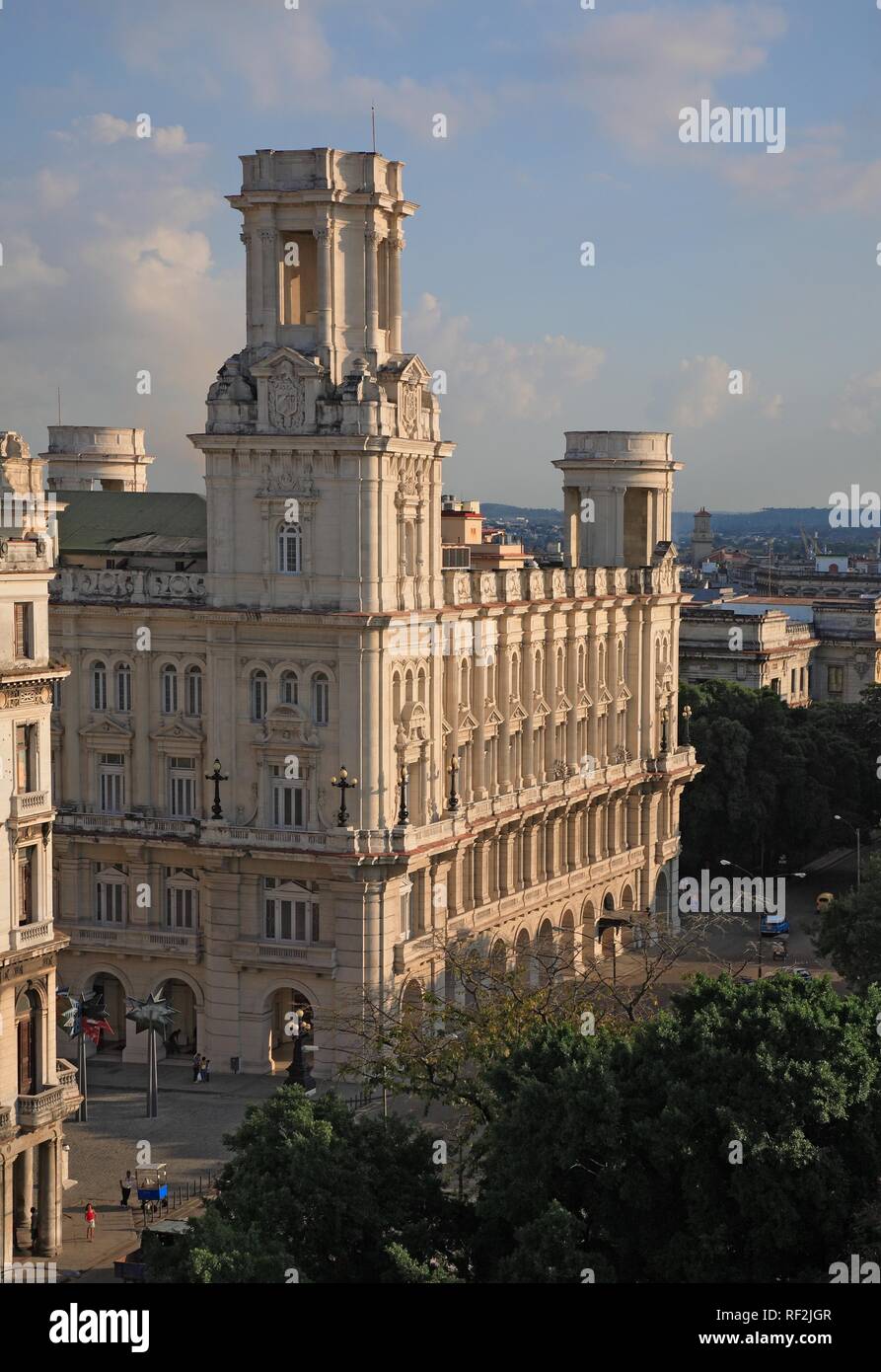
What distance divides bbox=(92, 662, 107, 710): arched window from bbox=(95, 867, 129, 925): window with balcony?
6.86 metres

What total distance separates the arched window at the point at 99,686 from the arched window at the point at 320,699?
1052 cm

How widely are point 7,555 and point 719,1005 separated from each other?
24.7m

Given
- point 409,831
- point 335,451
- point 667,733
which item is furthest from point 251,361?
point 667,733

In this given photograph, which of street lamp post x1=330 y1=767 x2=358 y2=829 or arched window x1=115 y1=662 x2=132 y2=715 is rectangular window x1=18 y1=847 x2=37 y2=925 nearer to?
street lamp post x1=330 y1=767 x2=358 y2=829

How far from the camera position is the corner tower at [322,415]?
91812mm

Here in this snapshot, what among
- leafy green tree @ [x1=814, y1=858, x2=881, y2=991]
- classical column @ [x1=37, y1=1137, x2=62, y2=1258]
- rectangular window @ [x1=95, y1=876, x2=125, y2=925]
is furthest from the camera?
rectangular window @ [x1=95, y1=876, x2=125, y2=925]

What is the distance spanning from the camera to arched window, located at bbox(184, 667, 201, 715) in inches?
3804

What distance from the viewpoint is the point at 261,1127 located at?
62.2m

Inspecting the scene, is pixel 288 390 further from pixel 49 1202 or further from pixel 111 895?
pixel 49 1202

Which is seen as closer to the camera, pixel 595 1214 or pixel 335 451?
pixel 595 1214

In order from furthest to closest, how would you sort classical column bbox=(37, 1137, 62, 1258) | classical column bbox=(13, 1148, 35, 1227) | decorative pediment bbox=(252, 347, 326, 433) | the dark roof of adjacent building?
the dark roof of adjacent building < decorative pediment bbox=(252, 347, 326, 433) < classical column bbox=(37, 1137, 62, 1258) < classical column bbox=(13, 1148, 35, 1227)

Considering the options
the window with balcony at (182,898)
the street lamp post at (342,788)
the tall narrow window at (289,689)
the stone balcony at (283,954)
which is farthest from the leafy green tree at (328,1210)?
the window with balcony at (182,898)

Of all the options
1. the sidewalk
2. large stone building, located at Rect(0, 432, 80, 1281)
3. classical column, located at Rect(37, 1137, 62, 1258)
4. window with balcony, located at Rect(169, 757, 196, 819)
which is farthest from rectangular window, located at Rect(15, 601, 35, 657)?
window with balcony, located at Rect(169, 757, 196, 819)

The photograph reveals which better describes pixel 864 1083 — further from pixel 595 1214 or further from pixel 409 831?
pixel 409 831
